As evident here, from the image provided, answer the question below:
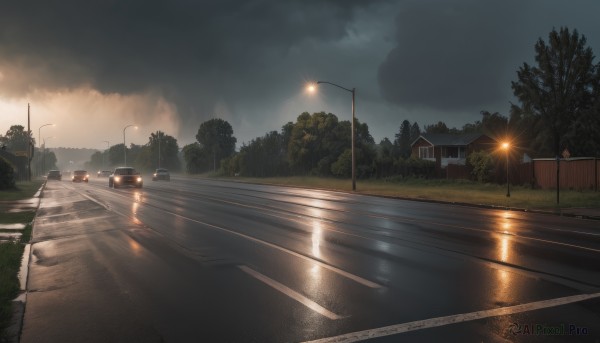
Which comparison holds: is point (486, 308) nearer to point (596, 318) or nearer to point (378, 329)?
point (596, 318)

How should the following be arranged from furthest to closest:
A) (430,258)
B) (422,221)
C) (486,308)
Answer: (422,221)
(430,258)
(486,308)

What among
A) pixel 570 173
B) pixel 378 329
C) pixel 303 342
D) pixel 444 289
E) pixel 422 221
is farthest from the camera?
pixel 570 173

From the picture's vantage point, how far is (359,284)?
24.1 ft

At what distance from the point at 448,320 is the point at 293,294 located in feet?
6.95

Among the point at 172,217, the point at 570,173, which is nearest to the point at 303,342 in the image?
the point at 172,217

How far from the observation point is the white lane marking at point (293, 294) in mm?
5949

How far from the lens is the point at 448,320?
5.66m

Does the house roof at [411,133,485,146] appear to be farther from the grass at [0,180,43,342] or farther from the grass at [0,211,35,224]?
the grass at [0,180,43,342]

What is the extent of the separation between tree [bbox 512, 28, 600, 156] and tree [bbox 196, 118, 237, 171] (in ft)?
201

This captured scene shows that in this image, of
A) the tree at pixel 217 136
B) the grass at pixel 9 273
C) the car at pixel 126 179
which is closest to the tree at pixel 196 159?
the tree at pixel 217 136

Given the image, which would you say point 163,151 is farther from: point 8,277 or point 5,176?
point 8,277

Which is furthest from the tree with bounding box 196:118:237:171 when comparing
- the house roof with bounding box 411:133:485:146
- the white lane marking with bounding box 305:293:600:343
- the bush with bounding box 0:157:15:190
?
the white lane marking with bounding box 305:293:600:343

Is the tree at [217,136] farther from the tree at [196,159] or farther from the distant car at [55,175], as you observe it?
the distant car at [55,175]

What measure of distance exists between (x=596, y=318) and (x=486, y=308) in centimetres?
119
